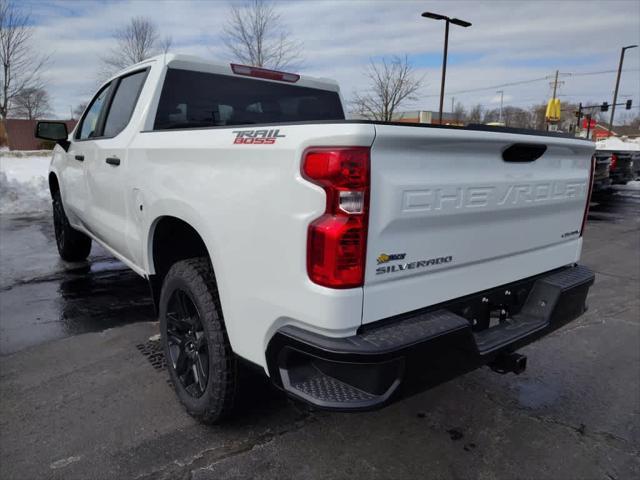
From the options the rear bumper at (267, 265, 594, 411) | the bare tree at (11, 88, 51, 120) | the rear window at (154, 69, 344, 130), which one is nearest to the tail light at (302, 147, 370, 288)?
the rear bumper at (267, 265, 594, 411)

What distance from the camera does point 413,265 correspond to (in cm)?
194

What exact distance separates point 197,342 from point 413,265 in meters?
1.27

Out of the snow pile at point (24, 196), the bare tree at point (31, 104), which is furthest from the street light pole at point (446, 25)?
the bare tree at point (31, 104)

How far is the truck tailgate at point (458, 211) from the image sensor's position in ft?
5.89

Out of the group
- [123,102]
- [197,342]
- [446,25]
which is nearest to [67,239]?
[123,102]

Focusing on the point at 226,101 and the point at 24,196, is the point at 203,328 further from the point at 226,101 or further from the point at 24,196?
the point at 24,196

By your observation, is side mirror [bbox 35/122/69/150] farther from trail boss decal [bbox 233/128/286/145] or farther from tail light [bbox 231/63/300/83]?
trail boss decal [bbox 233/128/286/145]

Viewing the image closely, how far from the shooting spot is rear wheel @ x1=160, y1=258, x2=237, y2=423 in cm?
232

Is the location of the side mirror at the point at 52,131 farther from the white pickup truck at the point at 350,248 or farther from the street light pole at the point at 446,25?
the street light pole at the point at 446,25

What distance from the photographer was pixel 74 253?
5984mm

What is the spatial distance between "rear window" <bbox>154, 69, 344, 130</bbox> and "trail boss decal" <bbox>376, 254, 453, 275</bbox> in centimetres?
213

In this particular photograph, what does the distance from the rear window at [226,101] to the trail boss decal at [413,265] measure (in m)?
2.13

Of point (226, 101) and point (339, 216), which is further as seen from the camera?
point (226, 101)

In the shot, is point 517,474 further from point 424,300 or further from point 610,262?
point 610,262
